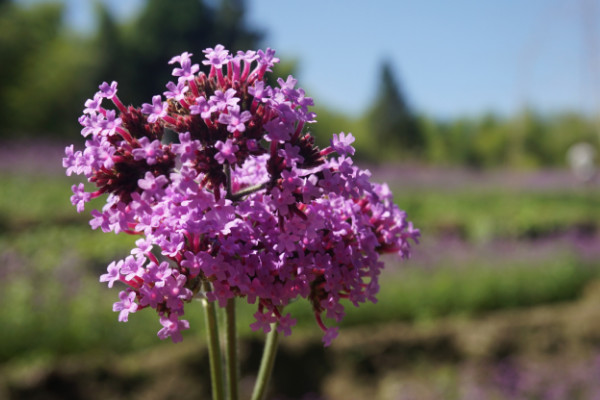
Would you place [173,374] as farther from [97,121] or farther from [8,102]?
[8,102]

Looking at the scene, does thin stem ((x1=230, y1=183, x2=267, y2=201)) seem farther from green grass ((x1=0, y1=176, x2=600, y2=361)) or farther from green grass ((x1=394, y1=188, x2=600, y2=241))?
green grass ((x1=394, y1=188, x2=600, y2=241))

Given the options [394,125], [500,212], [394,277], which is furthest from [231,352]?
[394,125]

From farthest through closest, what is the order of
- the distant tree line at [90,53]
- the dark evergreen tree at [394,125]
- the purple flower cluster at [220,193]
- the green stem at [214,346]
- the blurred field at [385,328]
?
the dark evergreen tree at [394,125]
the distant tree line at [90,53]
the blurred field at [385,328]
the green stem at [214,346]
the purple flower cluster at [220,193]

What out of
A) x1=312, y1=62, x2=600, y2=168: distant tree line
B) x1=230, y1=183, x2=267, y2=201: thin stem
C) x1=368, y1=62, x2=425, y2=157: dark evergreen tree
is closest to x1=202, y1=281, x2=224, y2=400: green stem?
x1=230, y1=183, x2=267, y2=201: thin stem

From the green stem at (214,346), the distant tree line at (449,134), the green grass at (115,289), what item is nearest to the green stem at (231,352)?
the green stem at (214,346)

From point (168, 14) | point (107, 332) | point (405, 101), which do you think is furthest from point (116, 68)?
point (107, 332)

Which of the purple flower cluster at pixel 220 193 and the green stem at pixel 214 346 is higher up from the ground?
the purple flower cluster at pixel 220 193

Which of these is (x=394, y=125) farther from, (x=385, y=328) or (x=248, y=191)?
(x=248, y=191)

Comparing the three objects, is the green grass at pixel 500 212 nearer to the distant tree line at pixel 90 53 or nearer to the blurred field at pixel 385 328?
the blurred field at pixel 385 328
